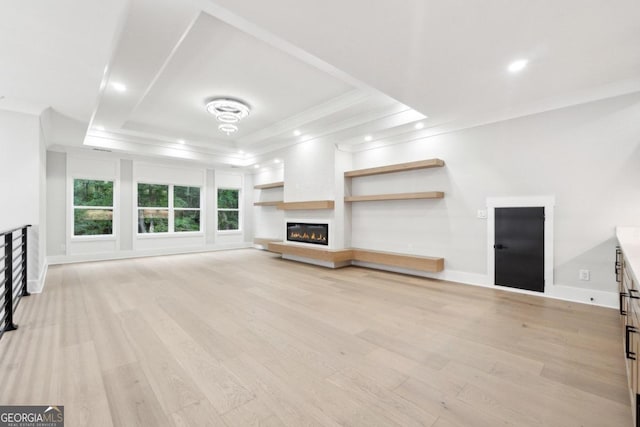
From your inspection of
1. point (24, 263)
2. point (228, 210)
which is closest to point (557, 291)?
point (24, 263)

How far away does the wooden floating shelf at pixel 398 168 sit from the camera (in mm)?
4929

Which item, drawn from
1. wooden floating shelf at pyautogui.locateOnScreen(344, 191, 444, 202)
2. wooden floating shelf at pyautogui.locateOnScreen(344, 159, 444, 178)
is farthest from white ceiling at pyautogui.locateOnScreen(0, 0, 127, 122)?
wooden floating shelf at pyautogui.locateOnScreen(344, 191, 444, 202)

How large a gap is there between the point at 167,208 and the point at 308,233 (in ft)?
15.0

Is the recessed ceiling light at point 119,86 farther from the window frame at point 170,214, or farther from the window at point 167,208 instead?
the window at point 167,208

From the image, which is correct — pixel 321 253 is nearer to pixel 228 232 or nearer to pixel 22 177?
pixel 228 232

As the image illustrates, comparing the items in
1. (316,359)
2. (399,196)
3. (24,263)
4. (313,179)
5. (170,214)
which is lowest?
(316,359)

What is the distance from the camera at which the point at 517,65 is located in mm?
2916

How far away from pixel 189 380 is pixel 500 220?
4.55 m

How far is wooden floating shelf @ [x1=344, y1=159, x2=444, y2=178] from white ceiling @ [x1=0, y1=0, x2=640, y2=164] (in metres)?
0.62

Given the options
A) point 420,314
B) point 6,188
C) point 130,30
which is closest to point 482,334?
point 420,314

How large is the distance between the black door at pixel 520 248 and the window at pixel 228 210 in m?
7.95

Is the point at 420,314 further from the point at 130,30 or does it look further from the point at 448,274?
the point at 130,30

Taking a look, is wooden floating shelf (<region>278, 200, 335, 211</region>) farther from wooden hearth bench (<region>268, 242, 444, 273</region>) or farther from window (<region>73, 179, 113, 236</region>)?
window (<region>73, 179, 113, 236</region>)

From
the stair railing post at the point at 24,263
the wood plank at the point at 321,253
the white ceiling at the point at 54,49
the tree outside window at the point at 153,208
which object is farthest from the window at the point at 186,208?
the white ceiling at the point at 54,49
